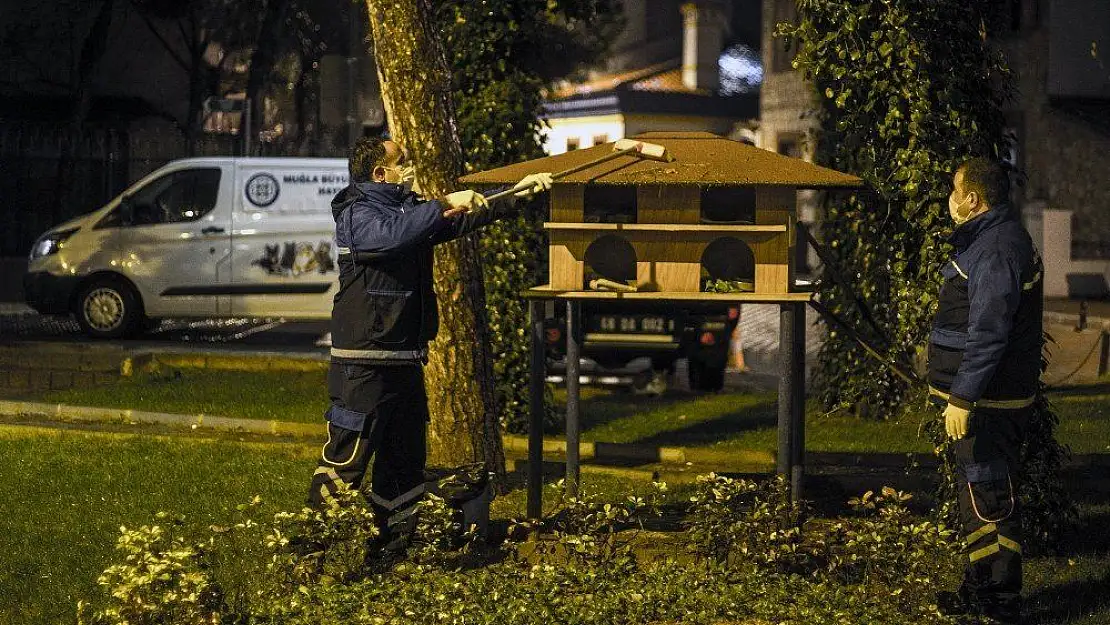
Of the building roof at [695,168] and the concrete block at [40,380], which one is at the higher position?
the building roof at [695,168]

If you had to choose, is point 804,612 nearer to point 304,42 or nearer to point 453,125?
point 453,125

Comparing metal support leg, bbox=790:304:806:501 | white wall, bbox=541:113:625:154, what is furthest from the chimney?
metal support leg, bbox=790:304:806:501

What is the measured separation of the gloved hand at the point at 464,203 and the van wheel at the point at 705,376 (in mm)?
7470

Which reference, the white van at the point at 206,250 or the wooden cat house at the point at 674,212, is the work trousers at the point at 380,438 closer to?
the wooden cat house at the point at 674,212

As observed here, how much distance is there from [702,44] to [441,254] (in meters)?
38.5

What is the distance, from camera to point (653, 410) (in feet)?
40.2

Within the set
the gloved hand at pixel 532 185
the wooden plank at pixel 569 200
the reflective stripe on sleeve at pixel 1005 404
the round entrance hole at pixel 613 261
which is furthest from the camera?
the round entrance hole at pixel 613 261

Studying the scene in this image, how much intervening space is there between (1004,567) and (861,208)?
471 cm

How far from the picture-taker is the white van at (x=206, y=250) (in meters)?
17.4

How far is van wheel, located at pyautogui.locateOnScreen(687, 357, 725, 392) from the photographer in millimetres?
13812

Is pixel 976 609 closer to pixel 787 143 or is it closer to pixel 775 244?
pixel 775 244

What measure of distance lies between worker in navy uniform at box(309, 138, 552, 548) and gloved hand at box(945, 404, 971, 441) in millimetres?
1832

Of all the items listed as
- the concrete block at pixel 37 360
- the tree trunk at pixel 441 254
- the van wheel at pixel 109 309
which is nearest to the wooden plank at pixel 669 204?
the tree trunk at pixel 441 254

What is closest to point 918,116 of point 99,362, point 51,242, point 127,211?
point 99,362
